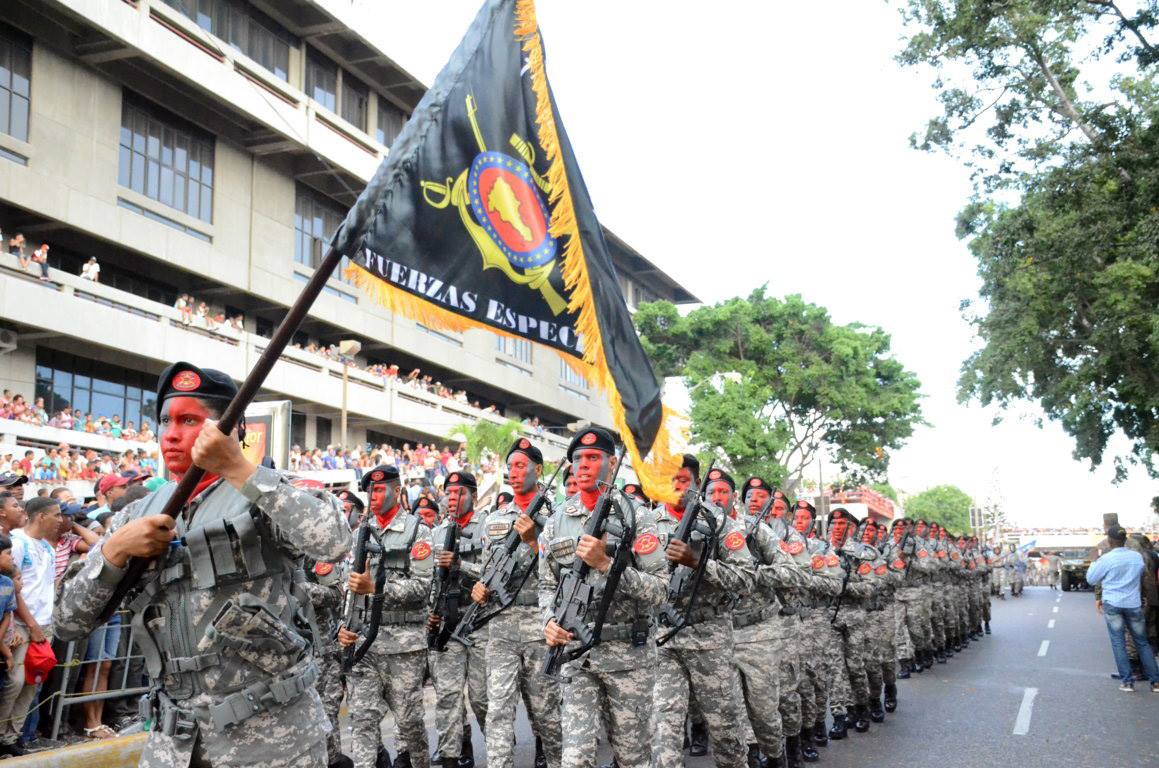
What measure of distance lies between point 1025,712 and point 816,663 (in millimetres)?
3291

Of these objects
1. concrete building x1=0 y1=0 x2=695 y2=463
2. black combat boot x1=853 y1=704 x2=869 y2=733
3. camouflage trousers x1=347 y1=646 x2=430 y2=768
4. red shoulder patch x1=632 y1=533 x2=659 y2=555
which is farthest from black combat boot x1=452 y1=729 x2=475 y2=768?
concrete building x1=0 y1=0 x2=695 y2=463

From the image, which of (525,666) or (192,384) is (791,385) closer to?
(525,666)

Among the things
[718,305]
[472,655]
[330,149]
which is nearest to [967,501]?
[718,305]

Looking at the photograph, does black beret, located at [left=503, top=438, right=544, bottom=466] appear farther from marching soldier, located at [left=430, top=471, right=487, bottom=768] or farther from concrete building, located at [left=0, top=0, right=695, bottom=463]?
concrete building, located at [left=0, top=0, right=695, bottom=463]

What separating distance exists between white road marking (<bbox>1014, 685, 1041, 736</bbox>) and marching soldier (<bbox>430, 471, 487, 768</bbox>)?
523 cm

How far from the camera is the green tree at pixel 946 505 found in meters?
123

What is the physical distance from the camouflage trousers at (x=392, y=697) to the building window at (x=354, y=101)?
31400mm

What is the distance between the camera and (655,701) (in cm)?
657

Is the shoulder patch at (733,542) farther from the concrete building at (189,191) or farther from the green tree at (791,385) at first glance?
the green tree at (791,385)

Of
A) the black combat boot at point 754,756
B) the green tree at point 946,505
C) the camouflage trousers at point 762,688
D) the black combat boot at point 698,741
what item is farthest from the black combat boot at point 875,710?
the green tree at point 946,505

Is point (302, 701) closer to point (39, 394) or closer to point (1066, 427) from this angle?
point (1066, 427)

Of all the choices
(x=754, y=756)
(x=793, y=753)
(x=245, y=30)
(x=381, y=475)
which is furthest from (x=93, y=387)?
(x=793, y=753)

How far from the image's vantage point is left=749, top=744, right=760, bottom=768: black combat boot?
8.09m

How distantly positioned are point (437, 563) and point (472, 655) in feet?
2.64
